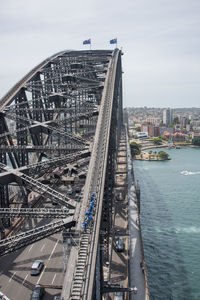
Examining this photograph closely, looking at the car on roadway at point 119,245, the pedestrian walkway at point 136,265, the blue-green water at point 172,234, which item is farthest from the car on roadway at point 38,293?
the blue-green water at point 172,234

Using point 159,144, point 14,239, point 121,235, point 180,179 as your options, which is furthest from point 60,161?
point 159,144

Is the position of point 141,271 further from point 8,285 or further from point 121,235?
point 8,285

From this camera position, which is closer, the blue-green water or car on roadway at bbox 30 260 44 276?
car on roadway at bbox 30 260 44 276

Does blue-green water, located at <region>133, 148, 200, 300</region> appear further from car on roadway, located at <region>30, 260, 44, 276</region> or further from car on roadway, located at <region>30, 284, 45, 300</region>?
car on roadway, located at <region>30, 284, 45, 300</region>

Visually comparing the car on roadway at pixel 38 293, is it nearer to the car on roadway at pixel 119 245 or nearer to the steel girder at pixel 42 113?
the steel girder at pixel 42 113

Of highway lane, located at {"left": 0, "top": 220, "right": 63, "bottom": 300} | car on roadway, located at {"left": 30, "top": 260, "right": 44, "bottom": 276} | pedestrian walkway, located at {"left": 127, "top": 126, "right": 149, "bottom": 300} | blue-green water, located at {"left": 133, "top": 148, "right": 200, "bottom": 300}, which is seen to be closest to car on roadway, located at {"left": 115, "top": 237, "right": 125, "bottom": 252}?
pedestrian walkway, located at {"left": 127, "top": 126, "right": 149, "bottom": 300}

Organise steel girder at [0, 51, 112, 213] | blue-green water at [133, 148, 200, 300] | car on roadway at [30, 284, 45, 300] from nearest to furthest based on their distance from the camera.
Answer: car on roadway at [30, 284, 45, 300], steel girder at [0, 51, 112, 213], blue-green water at [133, 148, 200, 300]
